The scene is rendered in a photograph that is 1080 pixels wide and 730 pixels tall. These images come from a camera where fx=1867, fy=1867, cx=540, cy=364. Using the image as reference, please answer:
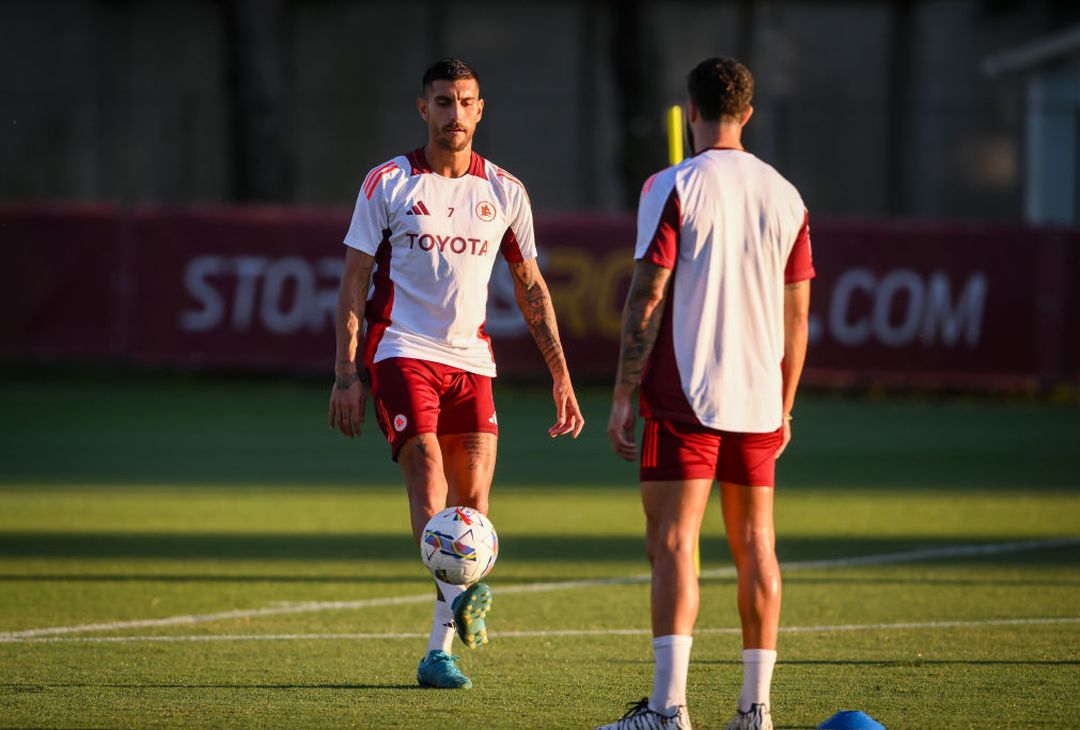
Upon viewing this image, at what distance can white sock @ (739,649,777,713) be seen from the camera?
6.50 meters

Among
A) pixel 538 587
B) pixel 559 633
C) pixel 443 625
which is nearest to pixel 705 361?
pixel 443 625

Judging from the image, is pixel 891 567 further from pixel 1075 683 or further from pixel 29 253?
pixel 29 253

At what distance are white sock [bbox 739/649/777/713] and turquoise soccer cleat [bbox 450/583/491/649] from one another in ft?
4.09

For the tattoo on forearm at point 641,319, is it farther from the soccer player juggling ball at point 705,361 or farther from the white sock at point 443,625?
the white sock at point 443,625

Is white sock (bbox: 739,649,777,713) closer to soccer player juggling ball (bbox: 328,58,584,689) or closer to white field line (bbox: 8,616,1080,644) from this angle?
soccer player juggling ball (bbox: 328,58,584,689)

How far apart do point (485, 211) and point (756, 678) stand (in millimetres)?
2440

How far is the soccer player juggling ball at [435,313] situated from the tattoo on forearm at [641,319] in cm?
121

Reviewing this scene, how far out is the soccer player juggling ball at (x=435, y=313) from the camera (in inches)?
304

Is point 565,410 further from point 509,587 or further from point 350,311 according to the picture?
point 509,587

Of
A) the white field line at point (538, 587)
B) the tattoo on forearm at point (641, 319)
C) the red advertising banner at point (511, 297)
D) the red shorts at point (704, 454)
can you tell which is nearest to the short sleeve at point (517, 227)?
the tattoo on forearm at point (641, 319)

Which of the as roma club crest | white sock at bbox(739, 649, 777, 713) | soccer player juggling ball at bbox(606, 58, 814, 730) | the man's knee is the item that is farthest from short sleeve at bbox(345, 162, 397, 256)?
white sock at bbox(739, 649, 777, 713)

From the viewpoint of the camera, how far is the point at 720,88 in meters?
6.45

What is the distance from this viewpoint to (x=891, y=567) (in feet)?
36.6

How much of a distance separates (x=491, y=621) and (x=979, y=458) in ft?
31.3
